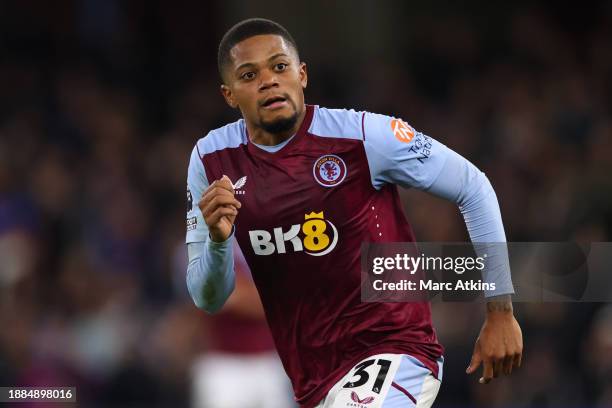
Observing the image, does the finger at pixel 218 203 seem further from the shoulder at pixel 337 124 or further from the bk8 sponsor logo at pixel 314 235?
the shoulder at pixel 337 124

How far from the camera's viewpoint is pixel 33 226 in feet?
38.9

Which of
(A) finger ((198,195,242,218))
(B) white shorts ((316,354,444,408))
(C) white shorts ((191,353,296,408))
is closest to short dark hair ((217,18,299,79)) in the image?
(A) finger ((198,195,242,218))

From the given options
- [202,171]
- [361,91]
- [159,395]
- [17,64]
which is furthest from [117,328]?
[202,171]

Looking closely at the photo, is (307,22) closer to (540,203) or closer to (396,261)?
(540,203)

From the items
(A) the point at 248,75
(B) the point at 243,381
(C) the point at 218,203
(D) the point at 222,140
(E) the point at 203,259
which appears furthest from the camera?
(B) the point at 243,381

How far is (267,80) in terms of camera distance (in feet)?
16.5

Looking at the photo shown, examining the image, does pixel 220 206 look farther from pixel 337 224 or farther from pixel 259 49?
pixel 259 49

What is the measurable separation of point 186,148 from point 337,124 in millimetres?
7395

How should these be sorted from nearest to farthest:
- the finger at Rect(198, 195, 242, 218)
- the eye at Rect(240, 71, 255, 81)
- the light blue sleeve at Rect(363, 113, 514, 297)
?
the finger at Rect(198, 195, 242, 218), the light blue sleeve at Rect(363, 113, 514, 297), the eye at Rect(240, 71, 255, 81)

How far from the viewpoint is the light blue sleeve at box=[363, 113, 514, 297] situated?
4977mm

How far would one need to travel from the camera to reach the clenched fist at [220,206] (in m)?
4.64

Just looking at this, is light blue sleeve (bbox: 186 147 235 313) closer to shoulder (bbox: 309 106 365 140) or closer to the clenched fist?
the clenched fist

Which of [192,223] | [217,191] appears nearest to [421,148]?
[217,191]

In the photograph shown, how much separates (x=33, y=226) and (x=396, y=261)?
7.33m
